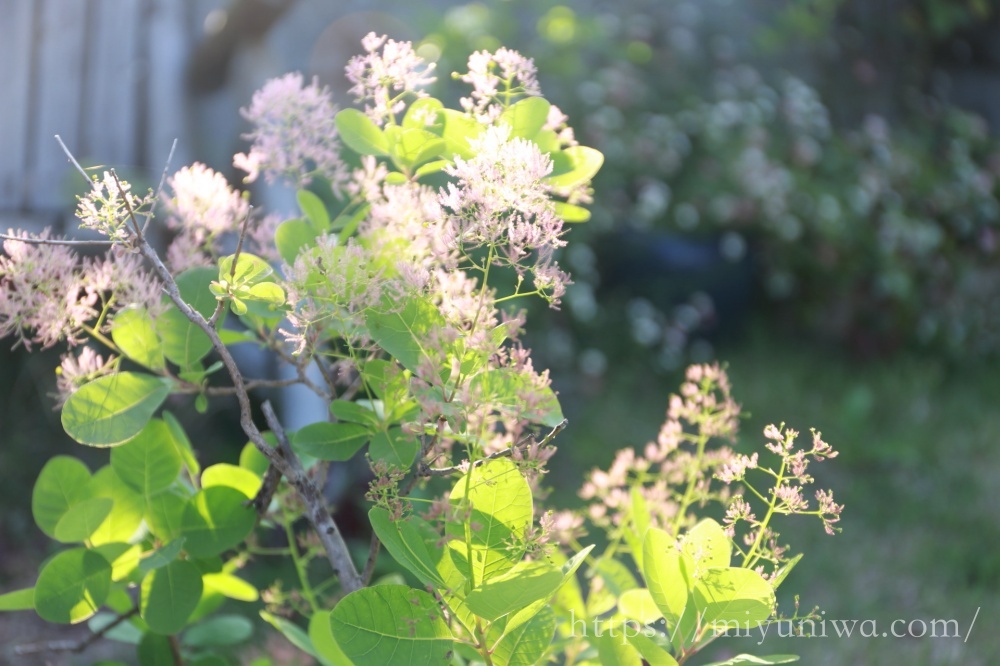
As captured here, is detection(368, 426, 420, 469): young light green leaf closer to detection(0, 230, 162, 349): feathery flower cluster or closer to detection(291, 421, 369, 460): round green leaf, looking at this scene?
detection(291, 421, 369, 460): round green leaf

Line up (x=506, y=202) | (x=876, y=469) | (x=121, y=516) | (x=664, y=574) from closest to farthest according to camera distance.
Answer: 1. (x=506, y=202)
2. (x=664, y=574)
3. (x=121, y=516)
4. (x=876, y=469)

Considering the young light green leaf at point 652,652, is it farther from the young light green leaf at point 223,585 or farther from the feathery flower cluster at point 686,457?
the young light green leaf at point 223,585

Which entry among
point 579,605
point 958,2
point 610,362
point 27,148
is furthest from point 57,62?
point 958,2

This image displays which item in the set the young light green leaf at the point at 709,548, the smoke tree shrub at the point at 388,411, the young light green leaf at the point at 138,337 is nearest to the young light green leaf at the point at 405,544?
the smoke tree shrub at the point at 388,411

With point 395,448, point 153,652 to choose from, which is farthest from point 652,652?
point 153,652

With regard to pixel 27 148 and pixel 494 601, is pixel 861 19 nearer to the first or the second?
pixel 27 148

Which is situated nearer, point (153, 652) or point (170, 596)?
point (170, 596)

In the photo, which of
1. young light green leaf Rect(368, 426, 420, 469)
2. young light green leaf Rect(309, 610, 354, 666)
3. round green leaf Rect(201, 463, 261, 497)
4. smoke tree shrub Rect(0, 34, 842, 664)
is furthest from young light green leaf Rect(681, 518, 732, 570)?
round green leaf Rect(201, 463, 261, 497)

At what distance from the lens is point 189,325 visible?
3.04 feet

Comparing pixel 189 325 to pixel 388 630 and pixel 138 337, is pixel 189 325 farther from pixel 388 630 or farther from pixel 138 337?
pixel 388 630

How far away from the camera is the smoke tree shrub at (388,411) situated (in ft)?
2.39

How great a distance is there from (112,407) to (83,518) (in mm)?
159

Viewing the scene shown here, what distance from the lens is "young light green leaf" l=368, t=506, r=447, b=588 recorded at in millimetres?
748

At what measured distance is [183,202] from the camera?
2.91 ft
